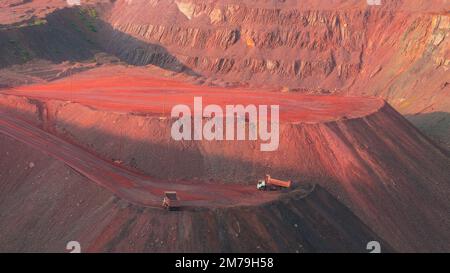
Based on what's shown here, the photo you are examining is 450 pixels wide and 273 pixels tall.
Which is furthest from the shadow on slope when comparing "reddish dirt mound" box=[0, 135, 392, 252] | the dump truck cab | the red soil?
the dump truck cab

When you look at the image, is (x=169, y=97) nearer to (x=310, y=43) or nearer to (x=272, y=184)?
(x=272, y=184)

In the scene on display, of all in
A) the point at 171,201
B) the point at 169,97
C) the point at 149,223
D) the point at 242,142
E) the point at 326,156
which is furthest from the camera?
the point at 169,97

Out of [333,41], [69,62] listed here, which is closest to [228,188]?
[69,62]

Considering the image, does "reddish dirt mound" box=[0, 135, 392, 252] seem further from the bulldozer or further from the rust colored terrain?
the bulldozer

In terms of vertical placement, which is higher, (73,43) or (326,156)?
(73,43)

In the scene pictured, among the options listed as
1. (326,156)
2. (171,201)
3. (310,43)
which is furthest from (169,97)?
(310,43)

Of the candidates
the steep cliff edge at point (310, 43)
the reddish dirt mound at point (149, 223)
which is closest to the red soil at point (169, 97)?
the reddish dirt mound at point (149, 223)

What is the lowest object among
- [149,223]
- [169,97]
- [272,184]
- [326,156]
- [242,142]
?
[149,223]

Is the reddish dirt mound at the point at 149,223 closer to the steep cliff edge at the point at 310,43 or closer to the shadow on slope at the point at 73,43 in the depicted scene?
the shadow on slope at the point at 73,43

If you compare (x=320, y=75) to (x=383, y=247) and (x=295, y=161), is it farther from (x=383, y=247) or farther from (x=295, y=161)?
(x=383, y=247)
